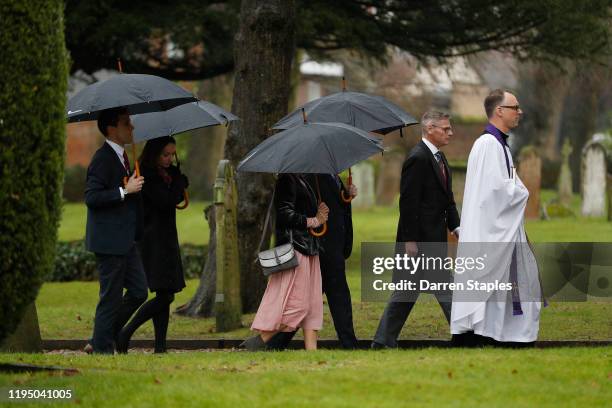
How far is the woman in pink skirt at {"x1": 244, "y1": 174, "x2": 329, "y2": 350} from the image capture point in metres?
10.9

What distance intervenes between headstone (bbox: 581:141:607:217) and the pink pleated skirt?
869 inches

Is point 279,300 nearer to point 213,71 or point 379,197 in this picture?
point 213,71

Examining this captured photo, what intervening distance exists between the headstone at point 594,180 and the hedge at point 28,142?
82.6 feet

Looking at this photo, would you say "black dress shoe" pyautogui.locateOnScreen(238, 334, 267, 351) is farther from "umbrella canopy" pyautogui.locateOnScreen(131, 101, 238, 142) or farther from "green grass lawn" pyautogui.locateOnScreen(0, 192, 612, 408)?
"umbrella canopy" pyautogui.locateOnScreen(131, 101, 238, 142)

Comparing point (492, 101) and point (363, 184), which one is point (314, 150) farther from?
point (363, 184)

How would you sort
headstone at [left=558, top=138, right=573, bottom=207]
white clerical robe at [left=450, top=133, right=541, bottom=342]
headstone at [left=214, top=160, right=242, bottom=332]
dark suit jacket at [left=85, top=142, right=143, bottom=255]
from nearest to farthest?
1. white clerical robe at [left=450, top=133, right=541, bottom=342]
2. dark suit jacket at [left=85, top=142, right=143, bottom=255]
3. headstone at [left=214, top=160, right=242, bottom=332]
4. headstone at [left=558, top=138, right=573, bottom=207]

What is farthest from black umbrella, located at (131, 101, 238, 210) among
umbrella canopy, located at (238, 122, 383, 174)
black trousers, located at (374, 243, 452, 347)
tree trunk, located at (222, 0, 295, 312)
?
tree trunk, located at (222, 0, 295, 312)

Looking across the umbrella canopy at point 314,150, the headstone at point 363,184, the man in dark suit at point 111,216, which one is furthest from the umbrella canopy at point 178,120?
the headstone at point 363,184

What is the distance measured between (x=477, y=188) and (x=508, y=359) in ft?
5.26

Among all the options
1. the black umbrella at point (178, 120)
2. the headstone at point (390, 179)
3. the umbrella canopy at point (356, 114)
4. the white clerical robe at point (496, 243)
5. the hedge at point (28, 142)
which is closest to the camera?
the hedge at point (28, 142)

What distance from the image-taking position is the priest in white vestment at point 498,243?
10.3m

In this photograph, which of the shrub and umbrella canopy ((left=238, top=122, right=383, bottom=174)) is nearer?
umbrella canopy ((left=238, top=122, right=383, bottom=174))

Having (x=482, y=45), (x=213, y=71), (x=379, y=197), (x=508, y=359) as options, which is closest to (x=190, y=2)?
(x=213, y=71)

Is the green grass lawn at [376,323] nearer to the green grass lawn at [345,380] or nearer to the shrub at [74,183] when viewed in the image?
the green grass lawn at [345,380]
